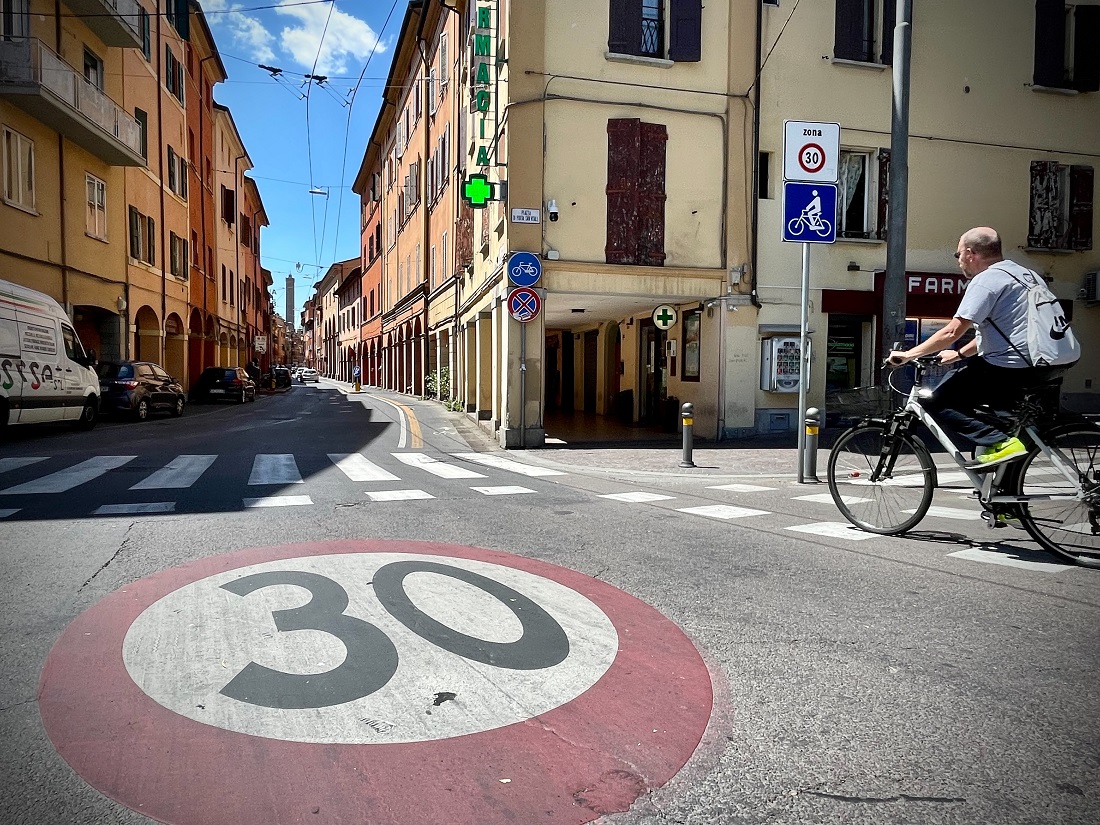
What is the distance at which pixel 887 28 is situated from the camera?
49.4 ft

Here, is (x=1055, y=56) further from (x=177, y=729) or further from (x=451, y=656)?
(x=177, y=729)

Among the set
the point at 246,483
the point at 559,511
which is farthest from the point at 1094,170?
the point at 246,483

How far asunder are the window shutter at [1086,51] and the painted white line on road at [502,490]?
16.8 m

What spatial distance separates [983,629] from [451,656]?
8.46ft

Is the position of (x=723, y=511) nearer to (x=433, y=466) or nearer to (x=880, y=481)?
(x=880, y=481)

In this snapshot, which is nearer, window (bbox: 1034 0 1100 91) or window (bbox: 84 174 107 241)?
window (bbox: 1034 0 1100 91)

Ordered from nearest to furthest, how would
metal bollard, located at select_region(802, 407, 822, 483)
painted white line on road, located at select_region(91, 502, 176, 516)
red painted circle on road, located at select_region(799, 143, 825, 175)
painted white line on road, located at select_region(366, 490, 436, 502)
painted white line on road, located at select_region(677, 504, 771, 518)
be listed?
painted white line on road, located at select_region(91, 502, 176, 516)
painted white line on road, located at select_region(677, 504, 771, 518)
painted white line on road, located at select_region(366, 490, 436, 502)
metal bollard, located at select_region(802, 407, 822, 483)
red painted circle on road, located at select_region(799, 143, 825, 175)

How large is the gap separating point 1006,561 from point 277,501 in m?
6.00

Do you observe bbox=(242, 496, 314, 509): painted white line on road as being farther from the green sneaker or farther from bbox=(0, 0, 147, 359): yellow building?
bbox=(0, 0, 147, 359): yellow building

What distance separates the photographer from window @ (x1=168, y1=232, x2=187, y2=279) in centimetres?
2692

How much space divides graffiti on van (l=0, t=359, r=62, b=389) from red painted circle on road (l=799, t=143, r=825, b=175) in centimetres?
1266

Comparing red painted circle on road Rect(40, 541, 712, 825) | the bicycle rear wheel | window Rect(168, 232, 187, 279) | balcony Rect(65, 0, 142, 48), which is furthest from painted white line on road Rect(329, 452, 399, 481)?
window Rect(168, 232, 187, 279)

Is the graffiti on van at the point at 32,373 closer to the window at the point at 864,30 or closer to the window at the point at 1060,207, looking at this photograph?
the window at the point at 864,30

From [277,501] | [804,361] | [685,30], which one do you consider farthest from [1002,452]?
[685,30]
